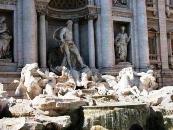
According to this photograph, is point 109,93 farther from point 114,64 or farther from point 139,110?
point 114,64

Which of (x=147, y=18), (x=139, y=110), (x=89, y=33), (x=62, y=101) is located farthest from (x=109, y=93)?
(x=147, y=18)

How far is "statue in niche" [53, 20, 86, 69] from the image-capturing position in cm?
2172

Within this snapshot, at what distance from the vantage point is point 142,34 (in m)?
24.5

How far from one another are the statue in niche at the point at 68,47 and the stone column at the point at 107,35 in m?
1.64

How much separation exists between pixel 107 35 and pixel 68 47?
274cm

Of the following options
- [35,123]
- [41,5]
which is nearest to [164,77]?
[41,5]

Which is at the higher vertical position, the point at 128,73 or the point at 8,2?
the point at 8,2

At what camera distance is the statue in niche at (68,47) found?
71.3 ft

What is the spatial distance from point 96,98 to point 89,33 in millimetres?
6260

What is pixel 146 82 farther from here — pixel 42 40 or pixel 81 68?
pixel 42 40

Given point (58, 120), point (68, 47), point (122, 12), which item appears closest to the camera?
point (58, 120)

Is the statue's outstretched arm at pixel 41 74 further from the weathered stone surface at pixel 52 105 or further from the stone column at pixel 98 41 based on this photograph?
the stone column at pixel 98 41

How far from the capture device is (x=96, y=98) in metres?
17.9

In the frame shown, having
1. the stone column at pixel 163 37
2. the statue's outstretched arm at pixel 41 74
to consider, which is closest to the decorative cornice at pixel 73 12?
the statue's outstretched arm at pixel 41 74
